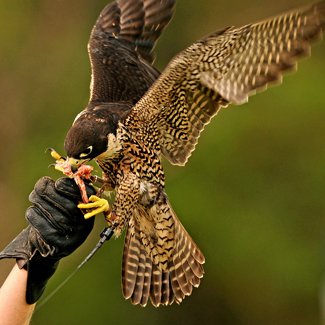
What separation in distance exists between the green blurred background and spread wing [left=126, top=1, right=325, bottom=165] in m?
6.32

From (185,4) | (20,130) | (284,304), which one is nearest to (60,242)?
(284,304)

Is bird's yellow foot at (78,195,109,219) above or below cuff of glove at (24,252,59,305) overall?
above

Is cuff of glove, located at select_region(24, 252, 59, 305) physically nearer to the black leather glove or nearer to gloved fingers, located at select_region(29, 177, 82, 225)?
the black leather glove

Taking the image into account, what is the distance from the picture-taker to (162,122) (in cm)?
678

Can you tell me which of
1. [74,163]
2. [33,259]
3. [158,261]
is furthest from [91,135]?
[158,261]

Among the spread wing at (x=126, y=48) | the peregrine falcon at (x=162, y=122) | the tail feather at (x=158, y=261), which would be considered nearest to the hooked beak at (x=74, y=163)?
the peregrine falcon at (x=162, y=122)

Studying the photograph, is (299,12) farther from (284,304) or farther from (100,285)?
(284,304)

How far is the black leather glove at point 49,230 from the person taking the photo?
5.99 m

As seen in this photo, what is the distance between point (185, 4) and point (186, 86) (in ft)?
36.4

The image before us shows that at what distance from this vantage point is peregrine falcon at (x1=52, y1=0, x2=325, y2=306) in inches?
247

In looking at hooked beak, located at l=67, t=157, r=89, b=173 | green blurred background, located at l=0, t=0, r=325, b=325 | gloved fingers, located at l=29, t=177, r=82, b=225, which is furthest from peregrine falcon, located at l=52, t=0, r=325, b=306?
green blurred background, located at l=0, t=0, r=325, b=325

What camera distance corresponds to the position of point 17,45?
17.7 metres

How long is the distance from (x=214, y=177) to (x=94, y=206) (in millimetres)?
8824

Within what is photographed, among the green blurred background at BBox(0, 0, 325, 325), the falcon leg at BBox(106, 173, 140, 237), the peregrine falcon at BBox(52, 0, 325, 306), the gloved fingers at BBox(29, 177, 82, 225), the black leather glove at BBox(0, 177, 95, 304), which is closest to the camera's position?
the black leather glove at BBox(0, 177, 95, 304)
